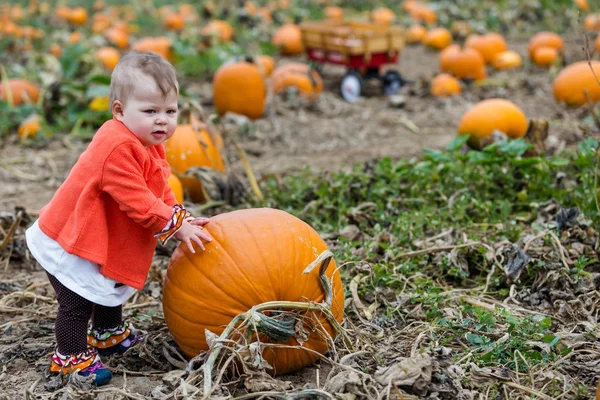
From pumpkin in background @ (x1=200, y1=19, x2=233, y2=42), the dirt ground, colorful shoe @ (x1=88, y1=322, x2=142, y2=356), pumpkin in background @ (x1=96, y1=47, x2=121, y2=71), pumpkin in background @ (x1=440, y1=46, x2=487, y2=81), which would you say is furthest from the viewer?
pumpkin in background @ (x1=200, y1=19, x2=233, y2=42)

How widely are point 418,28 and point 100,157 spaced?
10.0m

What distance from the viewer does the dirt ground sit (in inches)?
127

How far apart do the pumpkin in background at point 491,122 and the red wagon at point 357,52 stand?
270cm

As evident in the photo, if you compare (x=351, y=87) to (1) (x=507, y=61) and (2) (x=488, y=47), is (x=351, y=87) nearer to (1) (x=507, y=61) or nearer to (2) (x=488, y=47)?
(1) (x=507, y=61)

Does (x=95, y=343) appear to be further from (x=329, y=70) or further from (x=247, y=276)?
(x=329, y=70)

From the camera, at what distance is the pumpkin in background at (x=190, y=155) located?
211 inches

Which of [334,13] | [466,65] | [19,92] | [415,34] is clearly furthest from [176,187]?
[334,13]

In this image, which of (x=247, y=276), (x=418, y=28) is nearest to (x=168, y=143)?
(x=247, y=276)

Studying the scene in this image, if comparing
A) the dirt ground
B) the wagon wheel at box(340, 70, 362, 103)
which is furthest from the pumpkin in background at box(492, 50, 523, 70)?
the wagon wheel at box(340, 70, 362, 103)

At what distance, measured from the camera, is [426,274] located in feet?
13.0

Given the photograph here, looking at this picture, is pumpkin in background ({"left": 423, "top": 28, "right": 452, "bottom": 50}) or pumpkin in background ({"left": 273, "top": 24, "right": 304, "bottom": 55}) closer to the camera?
pumpkin in background ({"left": 273, "top": 24, "right": 304, "bottom": 55})

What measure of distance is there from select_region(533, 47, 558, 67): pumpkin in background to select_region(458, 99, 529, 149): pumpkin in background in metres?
4.15

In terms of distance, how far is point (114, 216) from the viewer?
9.78ft

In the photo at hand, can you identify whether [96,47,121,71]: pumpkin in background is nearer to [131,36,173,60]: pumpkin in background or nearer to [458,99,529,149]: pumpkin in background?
[131,36,173,60]: pumpkin in background
